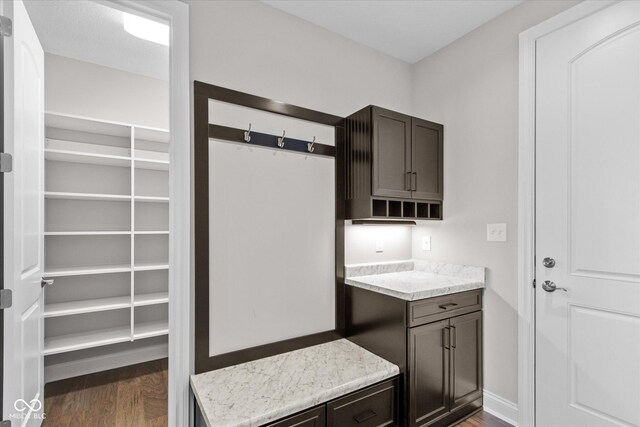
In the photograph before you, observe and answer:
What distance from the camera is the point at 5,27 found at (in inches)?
55.5

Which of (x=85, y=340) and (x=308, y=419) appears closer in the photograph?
(x=308, y=419)

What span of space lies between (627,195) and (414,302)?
1.22 metres

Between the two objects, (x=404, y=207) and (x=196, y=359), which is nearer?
(x=196, y=359)

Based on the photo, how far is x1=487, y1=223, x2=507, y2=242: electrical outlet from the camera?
2.10 m

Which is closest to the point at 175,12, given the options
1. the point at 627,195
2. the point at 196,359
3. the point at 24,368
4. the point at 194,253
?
the point at 194,253

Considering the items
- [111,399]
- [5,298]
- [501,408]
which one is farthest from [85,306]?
[501,408]

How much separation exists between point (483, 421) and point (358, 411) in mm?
1002

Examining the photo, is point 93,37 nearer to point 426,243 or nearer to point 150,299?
point 150,299

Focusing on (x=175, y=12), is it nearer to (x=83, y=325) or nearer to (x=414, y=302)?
(x=414, y=302)

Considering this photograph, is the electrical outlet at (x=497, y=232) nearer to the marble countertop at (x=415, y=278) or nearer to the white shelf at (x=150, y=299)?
the marble countertop at (x=415, y=278)

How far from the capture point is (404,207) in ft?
7.73

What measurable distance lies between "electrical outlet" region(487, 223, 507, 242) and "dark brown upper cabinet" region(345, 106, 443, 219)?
447mm

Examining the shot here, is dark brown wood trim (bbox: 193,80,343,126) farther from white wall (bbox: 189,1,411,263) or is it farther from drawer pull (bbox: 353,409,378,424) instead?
drawer pull (bbox: 353,409,378,424)

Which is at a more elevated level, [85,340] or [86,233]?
[86,233]
